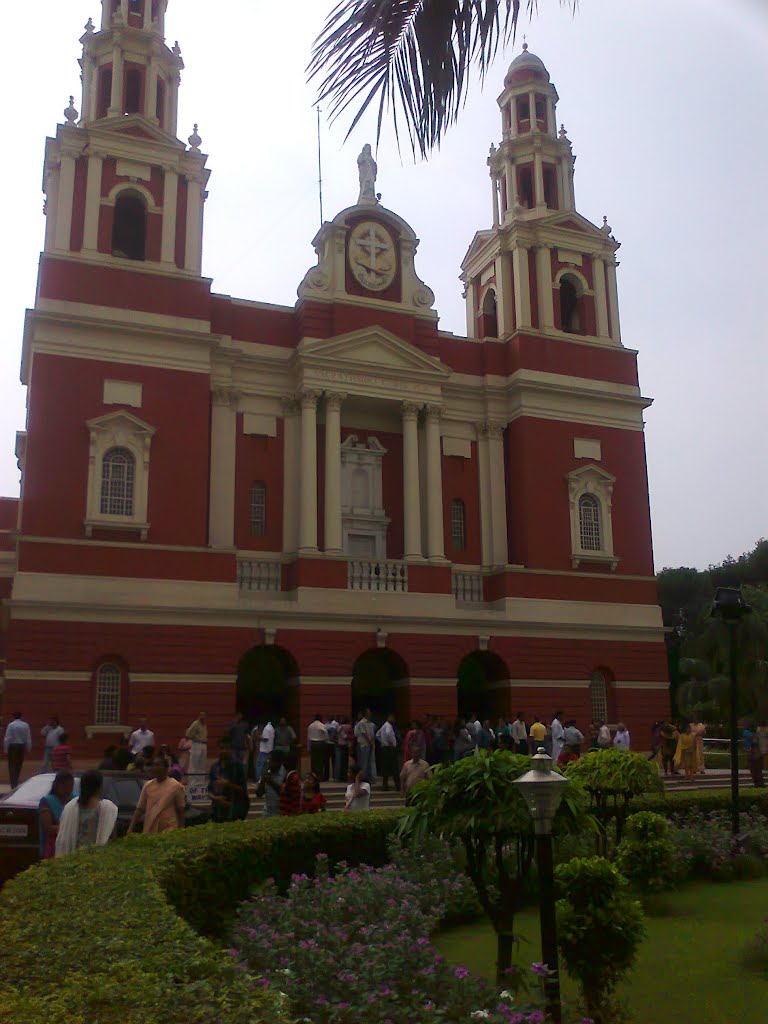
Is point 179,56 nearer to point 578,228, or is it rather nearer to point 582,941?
point 578,228

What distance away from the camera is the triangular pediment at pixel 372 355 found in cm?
2611

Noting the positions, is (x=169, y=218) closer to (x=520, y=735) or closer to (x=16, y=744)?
(x=16, y=744)

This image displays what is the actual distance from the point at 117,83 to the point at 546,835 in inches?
1014

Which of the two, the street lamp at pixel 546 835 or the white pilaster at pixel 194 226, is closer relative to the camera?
the street lamp at pixel 546 835

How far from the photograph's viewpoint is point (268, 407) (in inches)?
1046

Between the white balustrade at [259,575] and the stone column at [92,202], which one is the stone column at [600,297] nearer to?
the white balustrade at [259,575]

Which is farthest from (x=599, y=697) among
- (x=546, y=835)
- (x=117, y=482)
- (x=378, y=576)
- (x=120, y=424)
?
(x=546, y=835)

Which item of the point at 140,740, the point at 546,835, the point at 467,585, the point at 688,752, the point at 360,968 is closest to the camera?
the point at 360,968

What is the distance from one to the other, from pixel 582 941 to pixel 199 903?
3536 millimetres

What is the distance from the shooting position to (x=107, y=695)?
22.3 metres

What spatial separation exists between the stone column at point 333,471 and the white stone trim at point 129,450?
4.51 meters

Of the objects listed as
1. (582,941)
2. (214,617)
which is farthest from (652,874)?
(214,617)

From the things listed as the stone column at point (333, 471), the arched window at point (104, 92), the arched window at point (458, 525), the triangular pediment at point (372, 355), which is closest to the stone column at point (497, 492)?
the arched window at point (458, 525)

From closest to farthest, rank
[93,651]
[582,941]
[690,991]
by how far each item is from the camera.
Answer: [582,941] < [690,991] < [93,651]
